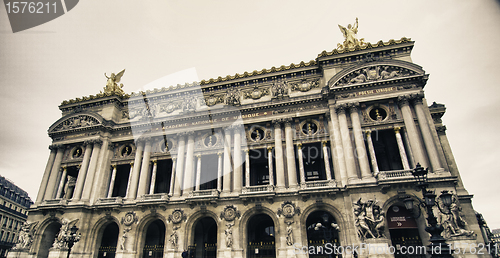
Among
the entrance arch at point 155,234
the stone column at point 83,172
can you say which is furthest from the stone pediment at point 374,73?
the stone column at point 83,172

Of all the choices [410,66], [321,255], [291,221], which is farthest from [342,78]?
[321,255]

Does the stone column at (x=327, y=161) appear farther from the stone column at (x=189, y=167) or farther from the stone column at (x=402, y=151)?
the stone column at (x=189, y=167)

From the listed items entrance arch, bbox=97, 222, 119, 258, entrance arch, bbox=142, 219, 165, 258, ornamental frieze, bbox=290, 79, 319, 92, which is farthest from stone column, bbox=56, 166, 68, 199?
ornamental frieze, bbox=290, 79, 319, 92

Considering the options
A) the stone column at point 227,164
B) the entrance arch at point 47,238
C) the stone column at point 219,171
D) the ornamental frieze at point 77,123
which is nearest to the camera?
the stone column at point 227,164

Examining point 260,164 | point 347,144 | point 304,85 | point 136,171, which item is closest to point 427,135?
point 347,144

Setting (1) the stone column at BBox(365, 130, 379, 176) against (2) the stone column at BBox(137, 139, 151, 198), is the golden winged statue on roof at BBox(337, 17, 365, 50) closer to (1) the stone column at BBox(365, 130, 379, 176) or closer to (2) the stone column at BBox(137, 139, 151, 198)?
(1) the stone column at BBox(365, 130, 379, 176)

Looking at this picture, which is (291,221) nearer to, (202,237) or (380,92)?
(202,237)

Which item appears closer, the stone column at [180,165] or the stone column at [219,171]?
the stone column at [219,171]

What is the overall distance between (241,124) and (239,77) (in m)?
5.77

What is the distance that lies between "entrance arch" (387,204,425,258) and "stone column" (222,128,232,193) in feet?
45.3

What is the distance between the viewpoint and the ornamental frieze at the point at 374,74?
85.3 ft

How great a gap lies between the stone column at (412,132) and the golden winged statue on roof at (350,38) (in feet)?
25.5

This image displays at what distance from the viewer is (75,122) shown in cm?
3441

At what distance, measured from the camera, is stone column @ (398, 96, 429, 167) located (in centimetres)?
2317
